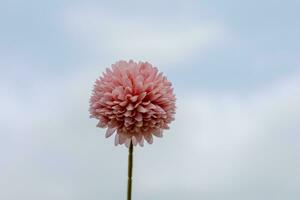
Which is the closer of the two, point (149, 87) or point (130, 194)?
point (130, 194)

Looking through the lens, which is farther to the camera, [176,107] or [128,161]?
[176,107]

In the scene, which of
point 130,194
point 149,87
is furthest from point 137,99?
point 130,194

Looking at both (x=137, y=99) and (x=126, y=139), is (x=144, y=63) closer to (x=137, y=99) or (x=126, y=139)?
(x=137, y=99)

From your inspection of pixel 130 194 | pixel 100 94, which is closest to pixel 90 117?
pixel 100 94

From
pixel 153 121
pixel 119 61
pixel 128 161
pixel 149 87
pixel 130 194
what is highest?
pixel 119 61

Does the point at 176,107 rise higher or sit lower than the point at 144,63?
lower

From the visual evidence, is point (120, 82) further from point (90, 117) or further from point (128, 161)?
point (128, 161)
